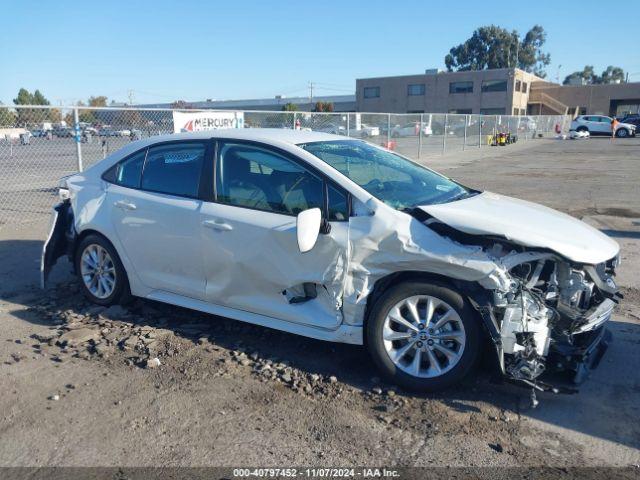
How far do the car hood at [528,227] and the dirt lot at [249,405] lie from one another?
978mm

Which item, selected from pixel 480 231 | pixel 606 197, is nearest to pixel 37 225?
pixel 480 231

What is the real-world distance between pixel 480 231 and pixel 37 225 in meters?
8.18

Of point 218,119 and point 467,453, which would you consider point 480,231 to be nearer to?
point 467,453

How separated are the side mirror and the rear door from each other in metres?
1.09

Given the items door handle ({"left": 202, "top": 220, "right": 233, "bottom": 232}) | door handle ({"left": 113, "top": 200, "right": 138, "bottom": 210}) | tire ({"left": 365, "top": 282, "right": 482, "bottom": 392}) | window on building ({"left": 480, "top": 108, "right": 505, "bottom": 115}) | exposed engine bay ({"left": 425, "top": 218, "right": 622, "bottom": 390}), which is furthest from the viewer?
window on building ({"left": 480, "top": 108, "right": 505, "bottom": 115})

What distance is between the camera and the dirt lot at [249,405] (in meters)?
3.24

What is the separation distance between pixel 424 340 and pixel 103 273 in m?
3.18

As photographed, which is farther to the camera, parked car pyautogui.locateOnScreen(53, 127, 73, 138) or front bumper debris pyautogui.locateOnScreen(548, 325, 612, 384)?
parked car pyautogui.locateOnScreen(53, 127, 73, 138)

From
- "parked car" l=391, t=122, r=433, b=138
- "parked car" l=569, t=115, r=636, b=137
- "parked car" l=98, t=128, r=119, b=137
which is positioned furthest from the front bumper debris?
"parked car" l=569, t=115, r=636, b=137

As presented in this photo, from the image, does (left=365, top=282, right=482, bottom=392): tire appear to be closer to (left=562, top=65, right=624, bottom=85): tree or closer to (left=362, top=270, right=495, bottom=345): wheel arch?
(left=362, top=270, right=495, bottom=345): wheel arch

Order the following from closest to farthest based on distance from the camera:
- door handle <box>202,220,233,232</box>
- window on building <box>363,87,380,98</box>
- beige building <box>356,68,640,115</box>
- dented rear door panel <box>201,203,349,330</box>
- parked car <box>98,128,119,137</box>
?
dented rear door panel <box>201,203,349,330</box> → door handle <box>202,220,233,232</box> → parked car <box>98,128,119,137</box> → beige building <box>356,68,640,115</box> → window on building <box>363,87,380,98</box>

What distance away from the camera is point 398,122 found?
24.3 m

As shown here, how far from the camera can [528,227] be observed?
381cm

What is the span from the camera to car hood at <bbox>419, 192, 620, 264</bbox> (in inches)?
143
